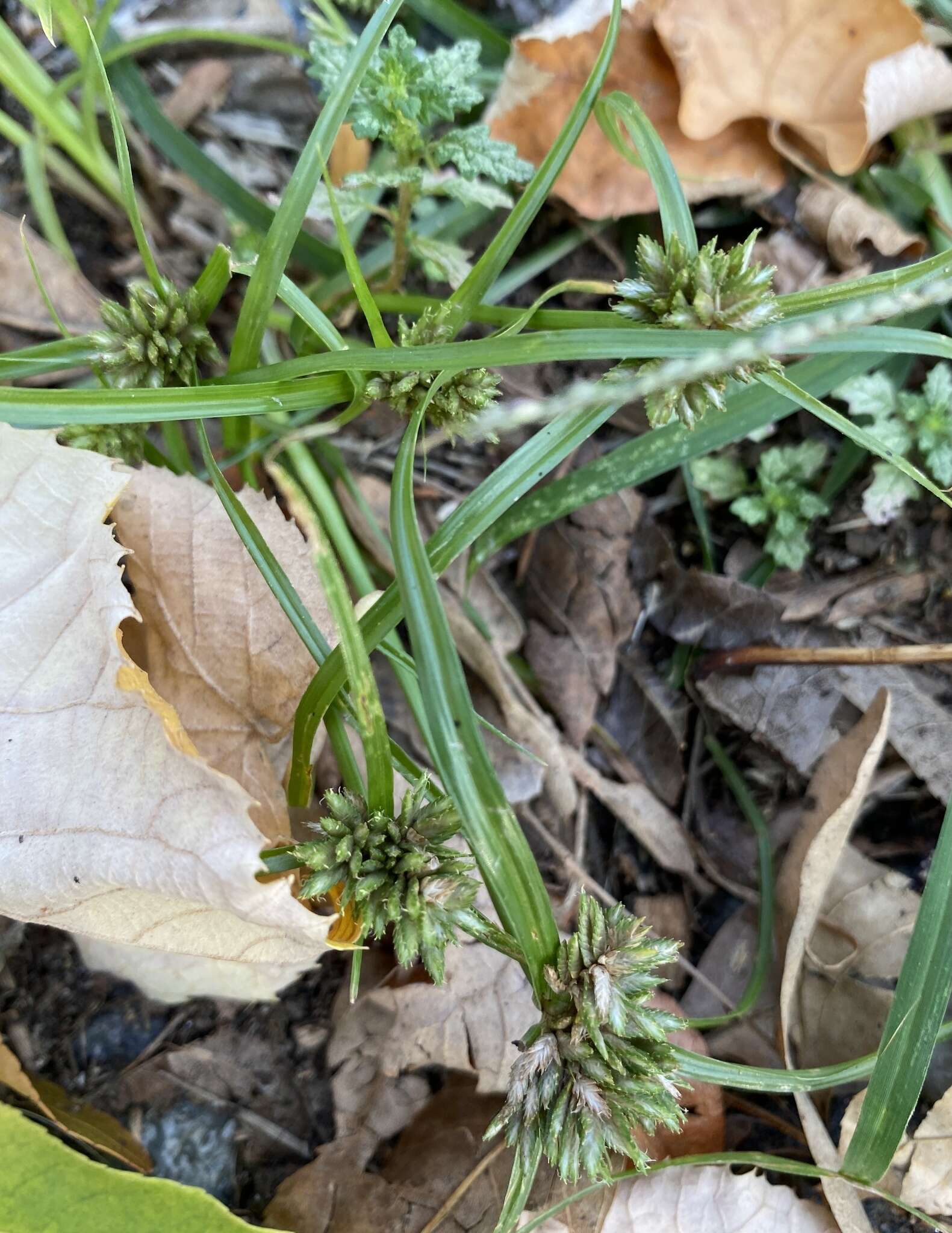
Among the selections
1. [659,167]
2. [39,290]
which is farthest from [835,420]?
[39,290]

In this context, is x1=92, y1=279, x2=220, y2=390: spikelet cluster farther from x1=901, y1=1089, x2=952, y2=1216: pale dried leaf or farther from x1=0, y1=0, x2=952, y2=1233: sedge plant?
x1=901, y1=1089, x2=952, y2=1216: pale dried leaf

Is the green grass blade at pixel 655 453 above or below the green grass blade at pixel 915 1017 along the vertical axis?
above

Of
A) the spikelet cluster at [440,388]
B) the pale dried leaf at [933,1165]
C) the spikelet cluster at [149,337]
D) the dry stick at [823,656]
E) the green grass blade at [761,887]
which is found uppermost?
the spikelet cluster at [149,337]

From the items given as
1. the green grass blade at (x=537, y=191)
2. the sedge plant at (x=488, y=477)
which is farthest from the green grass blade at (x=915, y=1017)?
the green grass blade at (x=537, y=191)

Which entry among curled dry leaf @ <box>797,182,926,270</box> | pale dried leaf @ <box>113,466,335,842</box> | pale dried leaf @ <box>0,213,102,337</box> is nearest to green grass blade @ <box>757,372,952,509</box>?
pale dried leaf @ <box>113,466,335,842</box>

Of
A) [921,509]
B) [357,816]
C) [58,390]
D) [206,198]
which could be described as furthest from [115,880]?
[921,509]

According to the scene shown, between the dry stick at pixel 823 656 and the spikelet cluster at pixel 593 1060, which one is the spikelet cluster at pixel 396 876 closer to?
the spikelet cluster at pixel 593 1060

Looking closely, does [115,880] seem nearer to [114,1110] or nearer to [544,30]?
[114,1110]
